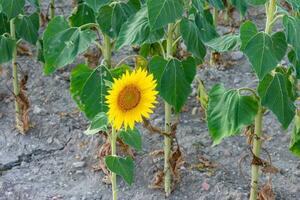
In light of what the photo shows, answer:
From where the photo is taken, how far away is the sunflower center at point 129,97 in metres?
1.82

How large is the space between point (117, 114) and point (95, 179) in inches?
32.4

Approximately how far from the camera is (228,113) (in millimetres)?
2002

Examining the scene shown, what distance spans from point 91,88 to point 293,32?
629mm

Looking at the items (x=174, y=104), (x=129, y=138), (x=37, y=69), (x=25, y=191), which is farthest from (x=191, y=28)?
(x=37, y=69)

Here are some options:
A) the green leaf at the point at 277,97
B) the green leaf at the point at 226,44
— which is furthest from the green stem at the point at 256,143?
the green leaf at the point at 226,44

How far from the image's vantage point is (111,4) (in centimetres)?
216

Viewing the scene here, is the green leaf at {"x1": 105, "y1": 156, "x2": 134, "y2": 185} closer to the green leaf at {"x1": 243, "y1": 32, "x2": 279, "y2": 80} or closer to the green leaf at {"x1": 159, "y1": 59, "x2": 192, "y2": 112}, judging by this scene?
the green leaf at {"x1": 159, "y1": 59, "x2": 192, "y2": 112}

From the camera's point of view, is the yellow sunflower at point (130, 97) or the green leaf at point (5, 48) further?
the green leaf at point (5, 48)

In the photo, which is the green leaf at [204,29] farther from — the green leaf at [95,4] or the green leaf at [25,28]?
the green leaf at [25,28]

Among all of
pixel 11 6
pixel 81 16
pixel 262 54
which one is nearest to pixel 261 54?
pixel 262 54

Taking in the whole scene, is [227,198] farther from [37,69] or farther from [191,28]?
[37,69]

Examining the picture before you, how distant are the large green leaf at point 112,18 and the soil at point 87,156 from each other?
26.4 inches

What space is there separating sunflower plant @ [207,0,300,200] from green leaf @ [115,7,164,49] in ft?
0.83

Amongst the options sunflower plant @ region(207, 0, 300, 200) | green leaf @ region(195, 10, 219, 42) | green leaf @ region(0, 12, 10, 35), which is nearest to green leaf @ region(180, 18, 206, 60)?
green leaf @ region(195, 10, 219, 42)
